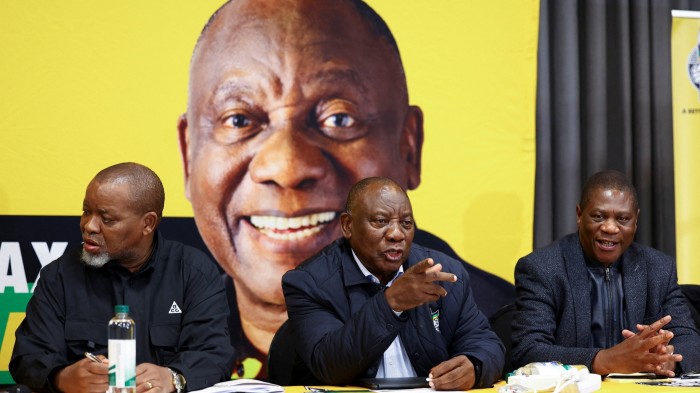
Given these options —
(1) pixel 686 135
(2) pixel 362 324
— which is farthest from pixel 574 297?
(1) pixel 686 135

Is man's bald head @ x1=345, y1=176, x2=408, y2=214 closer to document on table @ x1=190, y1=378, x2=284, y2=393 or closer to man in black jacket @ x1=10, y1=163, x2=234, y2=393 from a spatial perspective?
man in black jacket @ x1=10, y1=163, x2=234, y2=393

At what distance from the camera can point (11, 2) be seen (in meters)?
4.11

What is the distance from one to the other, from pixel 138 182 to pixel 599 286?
1956mm

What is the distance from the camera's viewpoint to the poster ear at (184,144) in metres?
4.29

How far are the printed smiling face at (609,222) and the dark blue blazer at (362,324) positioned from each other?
2.19 feet

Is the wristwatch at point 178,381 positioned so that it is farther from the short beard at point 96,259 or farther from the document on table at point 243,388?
the short beard at point 96,259

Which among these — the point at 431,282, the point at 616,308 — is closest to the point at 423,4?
the point at 616,308

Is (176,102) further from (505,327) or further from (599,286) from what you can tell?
(599,286)

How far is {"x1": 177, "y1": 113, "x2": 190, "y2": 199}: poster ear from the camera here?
4285 mm

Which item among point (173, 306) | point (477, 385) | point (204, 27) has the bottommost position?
point (477, 385)

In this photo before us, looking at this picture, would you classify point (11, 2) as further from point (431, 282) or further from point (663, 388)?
point (663, 388)

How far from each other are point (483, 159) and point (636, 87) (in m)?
1.04

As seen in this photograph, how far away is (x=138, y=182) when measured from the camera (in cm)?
323

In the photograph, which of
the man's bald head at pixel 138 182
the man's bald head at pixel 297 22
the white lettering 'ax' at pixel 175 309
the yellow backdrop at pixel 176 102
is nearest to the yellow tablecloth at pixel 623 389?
the white lettering 'ax' at pixel 175 309
